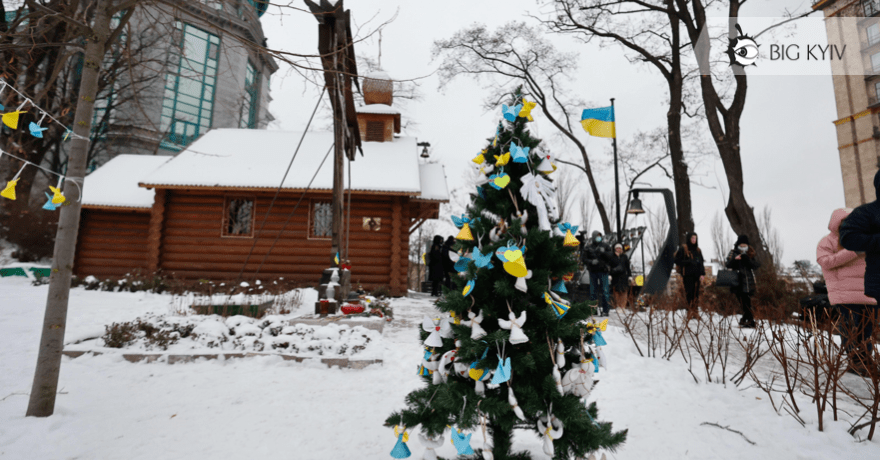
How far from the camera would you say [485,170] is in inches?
92.0

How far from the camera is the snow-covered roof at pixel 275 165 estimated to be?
36.8 ft

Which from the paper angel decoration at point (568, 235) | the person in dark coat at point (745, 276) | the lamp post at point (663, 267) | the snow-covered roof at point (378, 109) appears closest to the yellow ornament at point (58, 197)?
the paper angel decoration at point (568, 235)

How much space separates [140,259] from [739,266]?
14884 mm

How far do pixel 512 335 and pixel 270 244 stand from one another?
11095 mm

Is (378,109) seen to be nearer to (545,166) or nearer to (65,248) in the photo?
(65,248)

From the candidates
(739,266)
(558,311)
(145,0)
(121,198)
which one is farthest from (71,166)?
(121,198)

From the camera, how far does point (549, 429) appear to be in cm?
192

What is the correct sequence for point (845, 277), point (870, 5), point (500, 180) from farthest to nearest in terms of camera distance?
point (870, 5), point (845, 277), point (500, 180)

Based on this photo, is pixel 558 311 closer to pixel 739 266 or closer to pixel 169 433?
pixel 169 433

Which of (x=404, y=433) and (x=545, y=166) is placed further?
(x=545, y=166)

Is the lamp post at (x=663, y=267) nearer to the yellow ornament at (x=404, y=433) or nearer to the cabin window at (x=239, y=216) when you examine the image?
the yellow ornament at (x=404, y=433)

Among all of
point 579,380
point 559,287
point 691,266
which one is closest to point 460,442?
point 579,380

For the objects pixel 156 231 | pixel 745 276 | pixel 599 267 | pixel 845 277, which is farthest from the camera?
pixel 156 231

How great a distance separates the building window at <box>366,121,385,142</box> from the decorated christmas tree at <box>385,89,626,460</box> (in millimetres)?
13233
